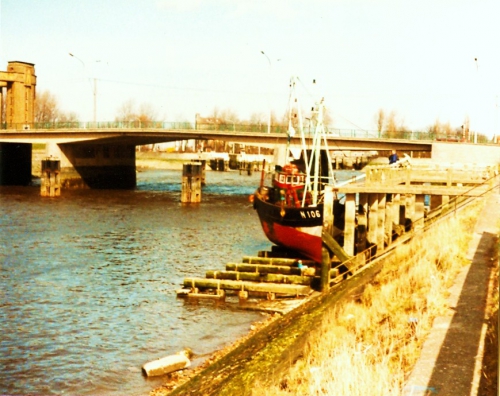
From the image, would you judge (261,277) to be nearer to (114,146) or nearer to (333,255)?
(333,255)

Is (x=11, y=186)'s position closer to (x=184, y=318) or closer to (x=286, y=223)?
(x=286, y=223)

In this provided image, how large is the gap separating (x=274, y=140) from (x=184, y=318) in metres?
58.9

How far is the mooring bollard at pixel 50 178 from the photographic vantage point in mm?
80625

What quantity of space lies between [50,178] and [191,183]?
19.5m

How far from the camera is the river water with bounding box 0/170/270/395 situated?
19.7 m

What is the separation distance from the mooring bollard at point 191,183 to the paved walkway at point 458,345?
63836 mm

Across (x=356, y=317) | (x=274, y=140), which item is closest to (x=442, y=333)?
(x=356, y=317)

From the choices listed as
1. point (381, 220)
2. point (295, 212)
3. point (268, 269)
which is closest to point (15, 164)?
point (295, 212)

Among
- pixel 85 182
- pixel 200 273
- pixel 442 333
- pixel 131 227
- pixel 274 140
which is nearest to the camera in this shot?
pixel 442 333

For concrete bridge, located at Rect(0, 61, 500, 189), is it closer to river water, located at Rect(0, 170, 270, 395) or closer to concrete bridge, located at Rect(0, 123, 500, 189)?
concrete bridge, located at Rect(0, 123, 500, 189)

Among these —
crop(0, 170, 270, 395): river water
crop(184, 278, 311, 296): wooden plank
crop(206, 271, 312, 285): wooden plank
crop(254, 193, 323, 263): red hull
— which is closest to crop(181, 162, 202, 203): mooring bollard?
crop(0, 170, 270, 395): river water

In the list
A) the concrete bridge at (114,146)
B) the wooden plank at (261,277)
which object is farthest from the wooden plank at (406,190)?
the concrete bridge at (114,146)

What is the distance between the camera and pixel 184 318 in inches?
983

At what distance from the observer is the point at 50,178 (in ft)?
266
